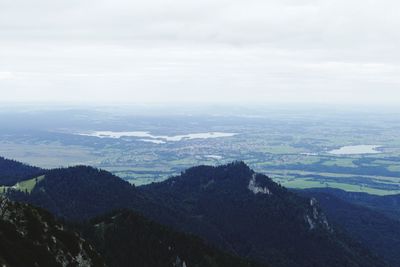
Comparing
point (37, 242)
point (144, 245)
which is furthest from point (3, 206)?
point (144, 245)

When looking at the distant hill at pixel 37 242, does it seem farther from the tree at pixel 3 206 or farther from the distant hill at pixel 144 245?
the distant hill at pixel 144 245

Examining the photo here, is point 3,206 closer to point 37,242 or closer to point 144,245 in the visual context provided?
point 37,242

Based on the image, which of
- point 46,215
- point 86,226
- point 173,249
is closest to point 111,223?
point 86,226

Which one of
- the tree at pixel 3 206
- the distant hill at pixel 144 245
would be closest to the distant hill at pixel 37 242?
the tree at pixel 3 206

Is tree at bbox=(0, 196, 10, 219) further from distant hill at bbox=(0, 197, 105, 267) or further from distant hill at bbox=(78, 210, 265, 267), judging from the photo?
distant hill at bbox=(78, 210, 265, 267)

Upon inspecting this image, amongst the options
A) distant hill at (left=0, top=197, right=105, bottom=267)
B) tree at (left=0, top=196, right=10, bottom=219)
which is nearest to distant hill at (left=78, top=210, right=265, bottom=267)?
distant hill at (left=0, top=197, right=105, bottom=267)

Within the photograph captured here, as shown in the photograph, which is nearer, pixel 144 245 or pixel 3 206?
pixel 3 206
